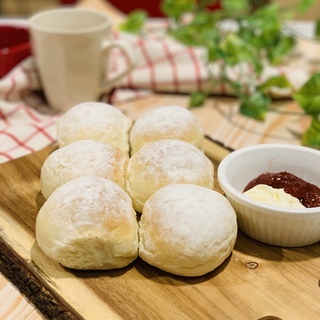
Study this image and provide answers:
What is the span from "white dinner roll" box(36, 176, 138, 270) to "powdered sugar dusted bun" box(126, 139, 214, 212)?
79 mm

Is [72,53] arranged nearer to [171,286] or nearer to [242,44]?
[242,44]

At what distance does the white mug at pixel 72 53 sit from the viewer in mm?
1411

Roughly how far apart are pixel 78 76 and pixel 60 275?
0.81 metres

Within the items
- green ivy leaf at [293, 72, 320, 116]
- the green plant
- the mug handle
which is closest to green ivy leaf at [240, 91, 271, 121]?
the green plant

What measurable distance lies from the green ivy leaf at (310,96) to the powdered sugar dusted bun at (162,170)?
0.46m

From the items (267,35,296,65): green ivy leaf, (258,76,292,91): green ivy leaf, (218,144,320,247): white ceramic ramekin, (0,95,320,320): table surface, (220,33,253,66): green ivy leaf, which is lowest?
(267,35,296,65): green ivy leaf

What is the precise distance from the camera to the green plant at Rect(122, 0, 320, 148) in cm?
152

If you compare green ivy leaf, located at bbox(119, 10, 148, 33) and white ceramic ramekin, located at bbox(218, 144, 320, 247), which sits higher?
white ceramic ramekin, located at bbox(218, 144, 320, 247)

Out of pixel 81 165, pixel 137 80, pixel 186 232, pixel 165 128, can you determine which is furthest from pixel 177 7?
pixel 186 232

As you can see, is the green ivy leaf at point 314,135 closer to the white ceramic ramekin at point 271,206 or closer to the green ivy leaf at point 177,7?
the white ceramic ramekin at point 271,206

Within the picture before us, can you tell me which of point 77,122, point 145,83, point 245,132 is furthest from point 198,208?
point 145,83

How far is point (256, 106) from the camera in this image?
151 centimetres

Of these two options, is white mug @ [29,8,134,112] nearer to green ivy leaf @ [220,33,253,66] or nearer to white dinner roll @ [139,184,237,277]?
green ivy leaf @ [220,33,253,66]

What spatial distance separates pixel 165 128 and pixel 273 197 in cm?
25
